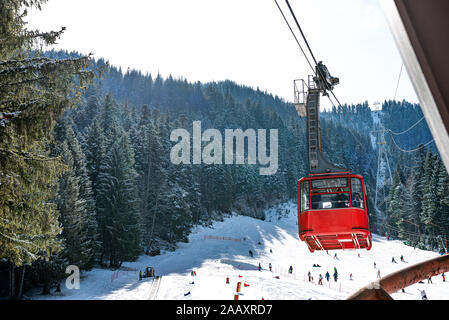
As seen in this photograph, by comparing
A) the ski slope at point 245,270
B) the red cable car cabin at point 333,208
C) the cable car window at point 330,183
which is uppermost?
the cable car window at point 330,183

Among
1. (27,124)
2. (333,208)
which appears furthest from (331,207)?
(27,124)

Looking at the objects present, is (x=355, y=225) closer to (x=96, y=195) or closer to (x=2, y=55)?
(x=2, y=55)

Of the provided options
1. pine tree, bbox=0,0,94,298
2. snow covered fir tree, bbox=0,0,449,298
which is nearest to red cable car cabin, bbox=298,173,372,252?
snow covered fir tree, bbox=0,0,449,298

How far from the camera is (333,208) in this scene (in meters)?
12.8

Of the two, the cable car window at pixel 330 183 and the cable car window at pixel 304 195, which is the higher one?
the cable car window at pixel 330 183

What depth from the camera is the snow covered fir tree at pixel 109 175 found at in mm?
7719

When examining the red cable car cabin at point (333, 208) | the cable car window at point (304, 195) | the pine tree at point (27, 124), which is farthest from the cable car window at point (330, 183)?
the pine tree at point (27, 124)

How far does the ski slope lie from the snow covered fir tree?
334 cm

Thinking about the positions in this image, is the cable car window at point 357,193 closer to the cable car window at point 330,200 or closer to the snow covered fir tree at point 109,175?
the cable car window at point 330,200

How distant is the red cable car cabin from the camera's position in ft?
41.1

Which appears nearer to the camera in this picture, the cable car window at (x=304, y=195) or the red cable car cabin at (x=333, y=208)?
the red cable car cabin at (x=333, y=208)

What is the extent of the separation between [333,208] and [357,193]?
1.02m

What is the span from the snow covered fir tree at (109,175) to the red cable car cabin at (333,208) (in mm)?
8111

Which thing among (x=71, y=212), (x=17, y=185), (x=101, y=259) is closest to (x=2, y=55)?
(x=17, y=185)
